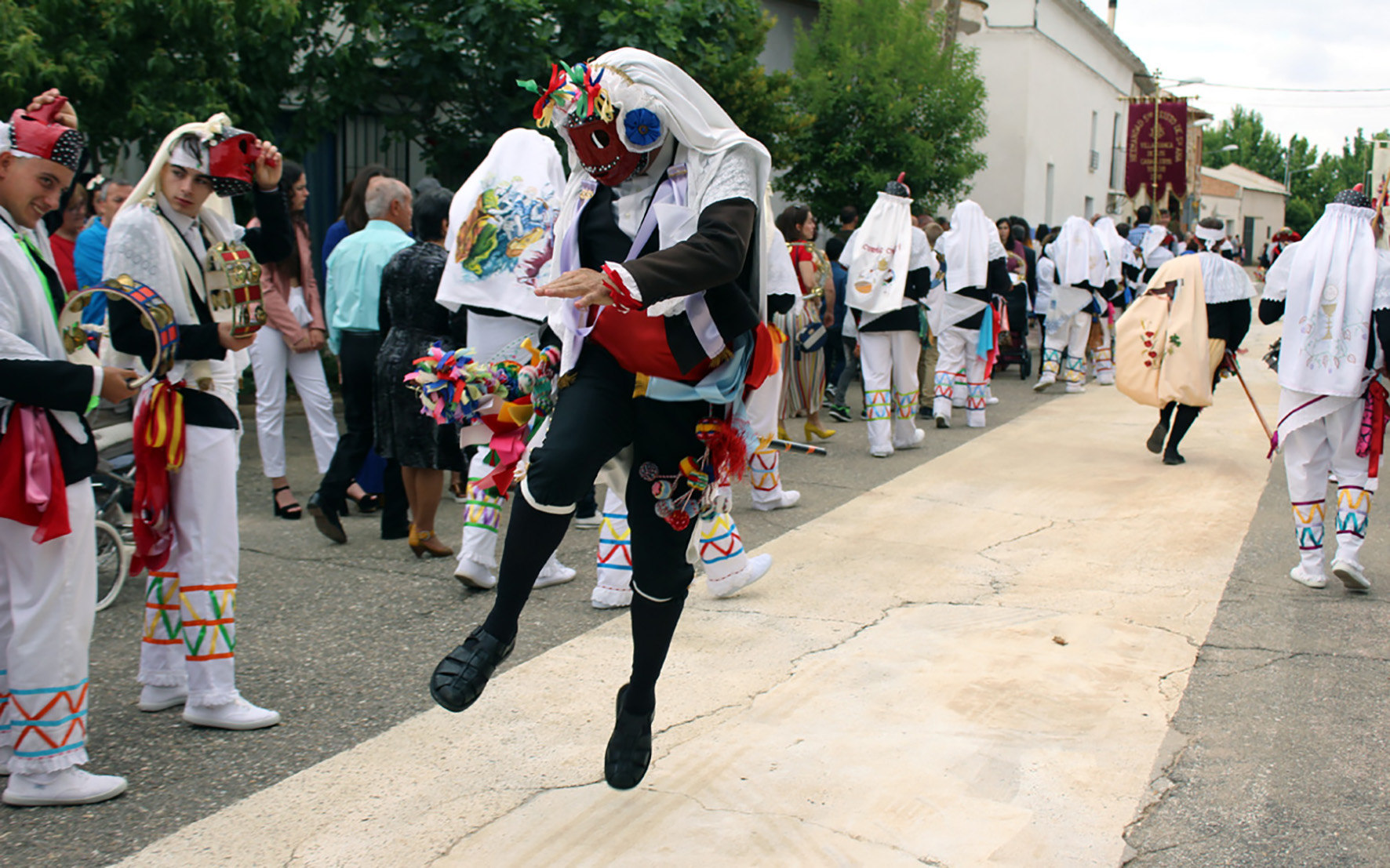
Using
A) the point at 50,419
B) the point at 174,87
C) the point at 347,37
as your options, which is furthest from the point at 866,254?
the point at 50,419

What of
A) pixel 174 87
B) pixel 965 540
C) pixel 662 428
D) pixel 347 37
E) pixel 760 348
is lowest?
pixel 965 540

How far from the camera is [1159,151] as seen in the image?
35.7m

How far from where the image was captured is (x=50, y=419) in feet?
10.2

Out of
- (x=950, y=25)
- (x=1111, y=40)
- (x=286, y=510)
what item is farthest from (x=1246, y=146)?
(x=286, y=510)

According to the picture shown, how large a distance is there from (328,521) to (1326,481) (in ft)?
16.5

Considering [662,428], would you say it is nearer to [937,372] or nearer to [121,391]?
[121,391]

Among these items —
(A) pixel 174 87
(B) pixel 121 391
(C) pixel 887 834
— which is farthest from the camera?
(A) pixel 174 87

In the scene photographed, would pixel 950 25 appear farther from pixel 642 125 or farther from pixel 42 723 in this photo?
pixel 42 723

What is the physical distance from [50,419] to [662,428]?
1654 mm

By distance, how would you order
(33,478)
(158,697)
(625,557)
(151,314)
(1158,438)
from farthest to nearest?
(1158,438)
(625,557)
(158,697)
(151,314)
(33,478)

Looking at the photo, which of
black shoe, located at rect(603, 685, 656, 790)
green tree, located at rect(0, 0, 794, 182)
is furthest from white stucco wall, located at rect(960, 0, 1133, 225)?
black shoe, located at rect(603, 685, 656, 790)

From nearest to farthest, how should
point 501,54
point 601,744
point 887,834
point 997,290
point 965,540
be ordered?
1. point 887,834
2. point 601,744
3. point 965,540
4. point 501,54
5. point 997,290

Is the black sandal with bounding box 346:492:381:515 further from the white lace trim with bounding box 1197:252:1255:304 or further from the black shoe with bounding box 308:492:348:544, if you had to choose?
the white lace trim with bounding box 1197:252:1255:304

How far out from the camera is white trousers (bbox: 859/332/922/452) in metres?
9.18
